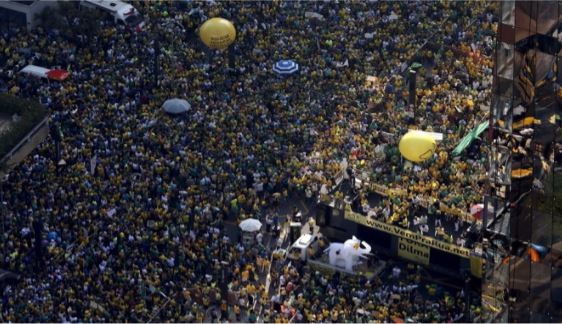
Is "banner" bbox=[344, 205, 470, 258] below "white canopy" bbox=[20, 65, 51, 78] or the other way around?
below

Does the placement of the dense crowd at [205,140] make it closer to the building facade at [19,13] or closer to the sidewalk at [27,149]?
the sidewalk at [27,149]

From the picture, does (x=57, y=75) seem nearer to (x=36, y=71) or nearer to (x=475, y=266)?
(x=36, y=71)

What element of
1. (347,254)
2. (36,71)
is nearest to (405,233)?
(347,254)

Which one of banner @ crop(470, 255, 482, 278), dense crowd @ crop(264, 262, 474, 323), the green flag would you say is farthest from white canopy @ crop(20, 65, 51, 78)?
banner @ crop(470, 255, 482, 278)

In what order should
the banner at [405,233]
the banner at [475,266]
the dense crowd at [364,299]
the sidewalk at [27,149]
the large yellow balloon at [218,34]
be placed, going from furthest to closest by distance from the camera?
the large yellow balloon at [218,34] → the sidewalk at [27,149] → the banner at [405,233] → the banner at [475,266] → the dense crowd at [364,299]

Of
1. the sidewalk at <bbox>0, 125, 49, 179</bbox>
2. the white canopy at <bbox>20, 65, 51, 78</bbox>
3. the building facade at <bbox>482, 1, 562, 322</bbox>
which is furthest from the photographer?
the white canopy at <bbox>20, 65, 51, 78</bbox>

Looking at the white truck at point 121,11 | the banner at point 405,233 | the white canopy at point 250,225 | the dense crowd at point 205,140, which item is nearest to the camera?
the dense crowd at point 205,140

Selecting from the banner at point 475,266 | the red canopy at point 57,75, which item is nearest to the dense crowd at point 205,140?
the red canopy at point 57,75

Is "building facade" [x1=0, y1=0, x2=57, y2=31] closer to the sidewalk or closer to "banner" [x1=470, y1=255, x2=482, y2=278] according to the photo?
the sidewalk
